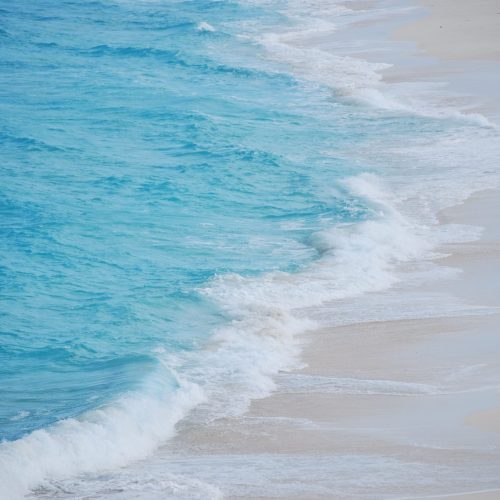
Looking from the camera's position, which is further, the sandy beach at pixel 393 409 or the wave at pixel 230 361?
the wave at pixel 230 361

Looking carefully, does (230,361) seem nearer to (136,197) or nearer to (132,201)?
(132,201)

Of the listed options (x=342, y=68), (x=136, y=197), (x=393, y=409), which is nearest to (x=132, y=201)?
(x=136, y=197)

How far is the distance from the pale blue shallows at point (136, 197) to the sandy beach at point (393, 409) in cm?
138

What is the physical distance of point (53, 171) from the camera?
1786cm

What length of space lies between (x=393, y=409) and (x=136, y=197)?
8.53m

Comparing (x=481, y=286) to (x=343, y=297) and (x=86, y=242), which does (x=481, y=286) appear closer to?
(x=343, y=297)

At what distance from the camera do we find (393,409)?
856cm

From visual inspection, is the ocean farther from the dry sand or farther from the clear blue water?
the dry sand

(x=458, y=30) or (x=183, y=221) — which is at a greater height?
(x=458, y=30)

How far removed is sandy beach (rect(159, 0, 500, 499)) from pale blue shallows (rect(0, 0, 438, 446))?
1.38m

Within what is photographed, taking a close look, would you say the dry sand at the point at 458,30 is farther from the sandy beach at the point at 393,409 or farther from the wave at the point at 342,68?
the sandy beach at the point at 393,409

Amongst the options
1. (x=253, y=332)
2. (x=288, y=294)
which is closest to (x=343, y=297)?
(x=288, y=294)

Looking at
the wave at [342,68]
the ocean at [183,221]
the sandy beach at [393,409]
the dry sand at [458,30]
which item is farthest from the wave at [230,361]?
the dry sand at [458,30]

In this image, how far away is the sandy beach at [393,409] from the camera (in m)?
7.38
